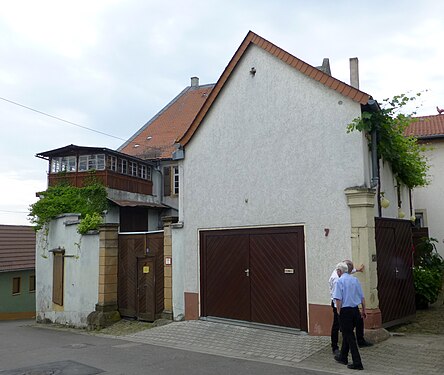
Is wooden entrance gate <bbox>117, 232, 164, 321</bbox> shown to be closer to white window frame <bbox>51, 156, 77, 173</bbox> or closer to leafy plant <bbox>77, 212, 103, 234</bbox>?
leafy plant <bbox>77, 212, 103, 234</bbox>

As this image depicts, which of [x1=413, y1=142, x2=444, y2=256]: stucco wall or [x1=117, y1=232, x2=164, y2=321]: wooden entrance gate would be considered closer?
[x1=117, y1=232, x2=164, y2=321]: wooden entrance gate

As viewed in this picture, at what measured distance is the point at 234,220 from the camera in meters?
12.2

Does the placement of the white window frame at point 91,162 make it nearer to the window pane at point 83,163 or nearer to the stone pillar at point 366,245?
the window pane at point 83,163

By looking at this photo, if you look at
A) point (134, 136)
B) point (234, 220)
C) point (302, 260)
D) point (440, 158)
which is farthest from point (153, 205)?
point (302, 260)

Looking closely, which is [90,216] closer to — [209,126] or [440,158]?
[209,126]

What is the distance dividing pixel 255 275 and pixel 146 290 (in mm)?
3997

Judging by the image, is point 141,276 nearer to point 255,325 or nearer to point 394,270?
point 255,325

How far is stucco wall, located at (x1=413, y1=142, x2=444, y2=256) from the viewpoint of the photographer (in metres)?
22.8

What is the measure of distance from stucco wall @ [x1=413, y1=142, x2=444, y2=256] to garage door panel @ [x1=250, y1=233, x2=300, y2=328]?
14.2 metres

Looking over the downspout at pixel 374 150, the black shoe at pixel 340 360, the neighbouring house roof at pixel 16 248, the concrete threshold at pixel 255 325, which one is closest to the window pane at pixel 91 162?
the neighbouring house roof at pixel 16 248

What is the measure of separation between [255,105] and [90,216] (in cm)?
709

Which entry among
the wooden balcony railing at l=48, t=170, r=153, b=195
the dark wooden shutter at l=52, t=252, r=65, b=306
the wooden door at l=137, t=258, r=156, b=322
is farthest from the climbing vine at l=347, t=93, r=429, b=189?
the wooden balcony railing at l=48, t=170, r=153, b=195

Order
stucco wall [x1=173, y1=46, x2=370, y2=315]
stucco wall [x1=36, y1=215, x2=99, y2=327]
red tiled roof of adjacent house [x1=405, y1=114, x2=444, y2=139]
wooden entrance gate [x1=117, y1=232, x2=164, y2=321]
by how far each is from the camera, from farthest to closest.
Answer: red tiled roof of adjacent house [x1=405, y1=114, x2=444, y2=139]
stucco wall [x1=36, y1=215, x2=99, y2=327]
wooden entrance gate [x1=117, y1=232, x2=164, y2=321]
stucco wall [x1=173, y1=46, x2=370, y2=315]

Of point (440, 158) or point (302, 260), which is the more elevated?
point (440, 158)
